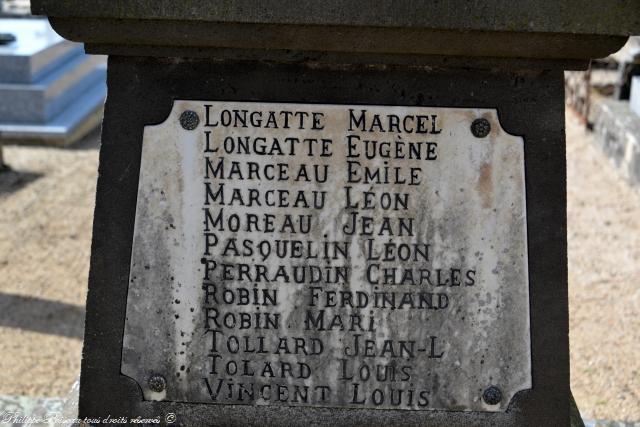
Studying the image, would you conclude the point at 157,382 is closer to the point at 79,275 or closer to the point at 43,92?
the point at 79,275

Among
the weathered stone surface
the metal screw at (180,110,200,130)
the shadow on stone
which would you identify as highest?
the weathered stone surface

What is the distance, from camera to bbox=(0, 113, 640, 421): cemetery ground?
4340 millimetres

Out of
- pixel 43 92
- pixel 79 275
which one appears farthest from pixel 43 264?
pixel 43 92

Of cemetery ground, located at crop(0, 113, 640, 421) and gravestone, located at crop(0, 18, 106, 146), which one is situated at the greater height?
gravestone, located at crop(0, 18, 106, 146)

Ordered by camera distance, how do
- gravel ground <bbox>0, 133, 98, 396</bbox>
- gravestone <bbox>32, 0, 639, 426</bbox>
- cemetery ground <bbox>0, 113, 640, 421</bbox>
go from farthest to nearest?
gravel ground <bbox>0, 133, 98, 396</bbox>
cemetery ground <bbox>0, 113, 640, 421</bbox>
gravestone <bbox>32, 0, 639, 426</bbox>

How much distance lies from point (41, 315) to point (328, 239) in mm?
2916

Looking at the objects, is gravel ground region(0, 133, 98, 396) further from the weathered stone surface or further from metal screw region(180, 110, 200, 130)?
the weathered stone surface

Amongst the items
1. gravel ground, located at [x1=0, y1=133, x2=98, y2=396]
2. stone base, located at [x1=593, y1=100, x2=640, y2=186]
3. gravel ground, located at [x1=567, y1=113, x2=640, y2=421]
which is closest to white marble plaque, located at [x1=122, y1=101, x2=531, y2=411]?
gravel ground, located at [x1=567, y1=113, x2=640, y2=421]

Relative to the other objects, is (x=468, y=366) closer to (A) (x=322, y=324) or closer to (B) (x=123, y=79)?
(A) (x=322, y=324)

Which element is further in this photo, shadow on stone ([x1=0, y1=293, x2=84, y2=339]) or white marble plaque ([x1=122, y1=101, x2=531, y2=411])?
shadow on stone ([x1=0, y1=293, x2=84, y2=339])

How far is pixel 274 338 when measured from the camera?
109 inches

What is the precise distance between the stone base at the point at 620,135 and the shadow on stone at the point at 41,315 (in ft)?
15.1

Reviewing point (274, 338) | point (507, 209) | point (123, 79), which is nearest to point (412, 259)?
point (507, 209)

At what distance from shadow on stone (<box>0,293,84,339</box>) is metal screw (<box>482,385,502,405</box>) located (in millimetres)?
2784
